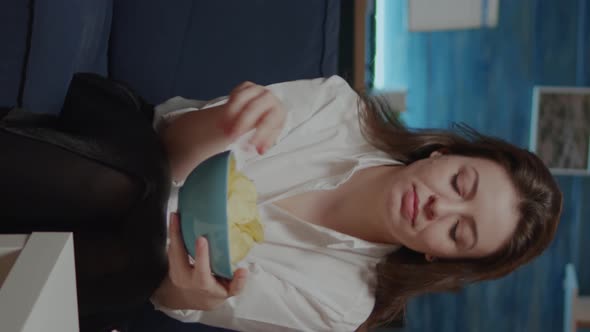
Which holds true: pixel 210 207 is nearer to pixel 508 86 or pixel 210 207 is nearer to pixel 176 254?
pixel 176 254

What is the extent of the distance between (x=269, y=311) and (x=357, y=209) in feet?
0.89

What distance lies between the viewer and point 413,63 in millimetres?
2229

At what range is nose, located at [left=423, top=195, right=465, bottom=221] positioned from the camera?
1085mm

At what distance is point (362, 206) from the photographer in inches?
47.3

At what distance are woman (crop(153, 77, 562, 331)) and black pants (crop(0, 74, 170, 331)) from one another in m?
0.21

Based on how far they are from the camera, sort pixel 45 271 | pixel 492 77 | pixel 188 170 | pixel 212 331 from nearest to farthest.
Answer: pixel 45 271
pixel 188 170
pixel 212 331
pixel 492 77

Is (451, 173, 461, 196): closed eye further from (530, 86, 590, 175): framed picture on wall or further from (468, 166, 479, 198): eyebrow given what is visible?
(530, 86, 590, 175): framed picture on wall

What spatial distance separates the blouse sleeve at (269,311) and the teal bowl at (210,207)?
0.42 metres

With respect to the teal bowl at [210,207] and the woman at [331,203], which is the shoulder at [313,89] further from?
the teal bowl at [210,207]

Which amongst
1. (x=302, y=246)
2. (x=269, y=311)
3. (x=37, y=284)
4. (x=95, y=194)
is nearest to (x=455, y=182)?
(x=302, y=246)

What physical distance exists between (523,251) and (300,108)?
556 mm

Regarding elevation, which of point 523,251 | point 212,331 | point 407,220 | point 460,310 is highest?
point 407,220

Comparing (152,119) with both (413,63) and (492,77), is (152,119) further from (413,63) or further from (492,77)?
(492,77)

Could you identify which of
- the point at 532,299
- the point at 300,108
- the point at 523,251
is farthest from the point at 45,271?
the point at 532,299
